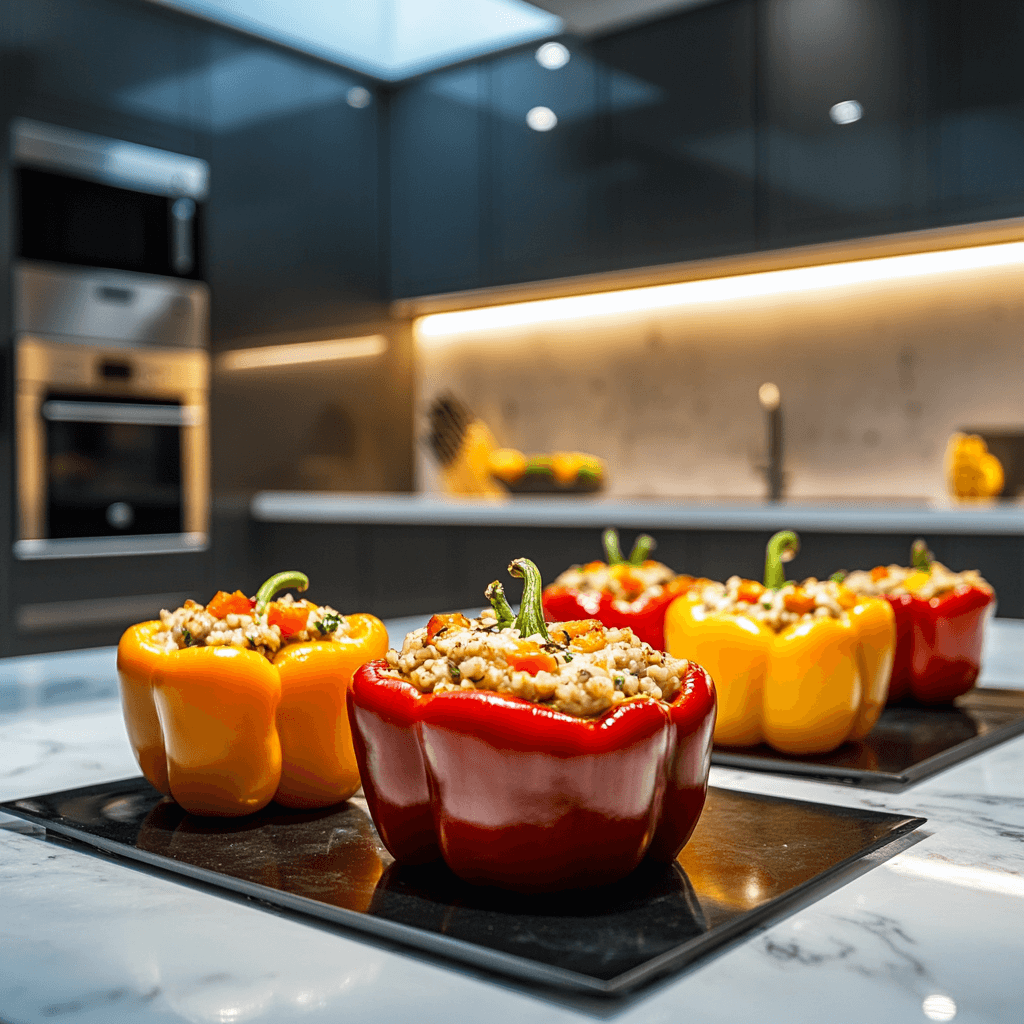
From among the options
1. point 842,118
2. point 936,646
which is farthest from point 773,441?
point 936,646

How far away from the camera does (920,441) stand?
3.95 metres

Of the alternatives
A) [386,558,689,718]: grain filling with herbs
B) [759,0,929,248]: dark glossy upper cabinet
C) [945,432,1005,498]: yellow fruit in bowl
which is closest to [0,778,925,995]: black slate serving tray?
[386,558,689,718]: grain filling with herbs

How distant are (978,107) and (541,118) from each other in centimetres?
165

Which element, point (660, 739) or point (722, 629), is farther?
point (722, 629)

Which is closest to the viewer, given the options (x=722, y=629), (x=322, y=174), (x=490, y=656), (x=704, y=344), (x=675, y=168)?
(x=490, y=656)

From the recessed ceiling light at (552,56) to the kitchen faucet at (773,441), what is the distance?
4.76 ft

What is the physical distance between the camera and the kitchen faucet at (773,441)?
4199 mm

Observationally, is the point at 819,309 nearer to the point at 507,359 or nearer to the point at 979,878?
the point at 507,359

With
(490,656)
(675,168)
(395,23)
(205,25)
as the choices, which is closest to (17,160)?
(205,25)

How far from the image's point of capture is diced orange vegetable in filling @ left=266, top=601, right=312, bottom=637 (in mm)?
917

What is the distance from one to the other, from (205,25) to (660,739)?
4.27 meters

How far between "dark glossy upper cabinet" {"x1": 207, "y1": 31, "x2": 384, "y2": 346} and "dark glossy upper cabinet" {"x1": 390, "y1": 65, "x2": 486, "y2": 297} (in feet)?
0.38

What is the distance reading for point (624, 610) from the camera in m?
1.37

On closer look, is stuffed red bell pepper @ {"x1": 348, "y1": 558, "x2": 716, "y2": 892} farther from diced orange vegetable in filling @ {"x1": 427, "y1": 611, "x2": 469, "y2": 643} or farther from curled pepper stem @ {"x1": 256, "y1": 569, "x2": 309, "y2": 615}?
curled pepper stem @ {"x1": 256, "y1": 569, "x2": 309, "y2": 615}
